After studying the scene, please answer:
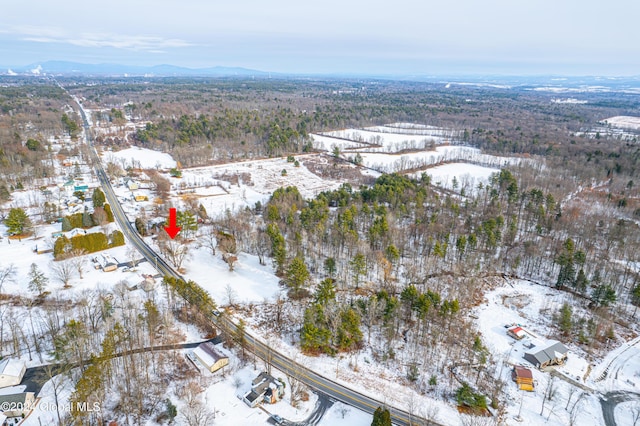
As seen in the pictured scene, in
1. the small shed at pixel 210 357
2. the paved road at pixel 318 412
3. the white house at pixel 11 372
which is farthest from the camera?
the small shed at pixel 210 357

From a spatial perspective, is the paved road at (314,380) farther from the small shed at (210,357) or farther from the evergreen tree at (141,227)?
the evergreen tree at (141,227)

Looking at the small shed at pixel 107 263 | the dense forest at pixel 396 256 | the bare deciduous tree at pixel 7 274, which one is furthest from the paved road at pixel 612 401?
the bare deciduous tree at pixel 7 274

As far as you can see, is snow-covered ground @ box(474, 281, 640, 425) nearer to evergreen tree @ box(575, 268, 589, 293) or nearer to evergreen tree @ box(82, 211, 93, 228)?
evergreen tree @ box(575, 268, 589, 293)

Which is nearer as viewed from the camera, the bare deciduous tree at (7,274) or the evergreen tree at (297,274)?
the evergreen tree at (297,274)

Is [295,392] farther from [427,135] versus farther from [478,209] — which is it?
[427,135]

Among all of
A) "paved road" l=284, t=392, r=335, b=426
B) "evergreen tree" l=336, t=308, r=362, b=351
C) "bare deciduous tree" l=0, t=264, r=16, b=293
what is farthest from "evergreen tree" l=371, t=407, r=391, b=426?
"bare deciduous tree" l=0, t=264, r=16, b=293

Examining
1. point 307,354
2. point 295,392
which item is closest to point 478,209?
point 307,354
